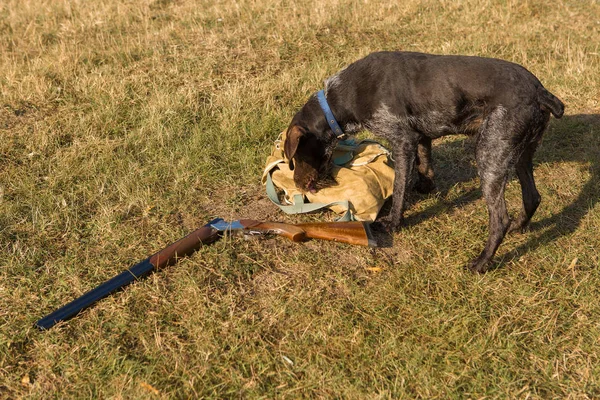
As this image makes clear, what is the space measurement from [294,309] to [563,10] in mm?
8905

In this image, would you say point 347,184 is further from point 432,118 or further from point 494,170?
point 494,170

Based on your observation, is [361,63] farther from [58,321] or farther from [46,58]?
[46,58]

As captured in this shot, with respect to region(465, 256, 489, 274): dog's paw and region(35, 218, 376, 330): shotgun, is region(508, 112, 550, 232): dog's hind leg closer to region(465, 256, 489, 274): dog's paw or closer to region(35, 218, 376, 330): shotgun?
region(465, 256, 489, 274): dog's paw

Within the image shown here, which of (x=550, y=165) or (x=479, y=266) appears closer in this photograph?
(x=479, y=266)

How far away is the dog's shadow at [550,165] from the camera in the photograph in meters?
4.99

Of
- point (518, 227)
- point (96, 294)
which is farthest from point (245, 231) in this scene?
point (518, 227)

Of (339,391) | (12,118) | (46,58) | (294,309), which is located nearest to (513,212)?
(294,309)

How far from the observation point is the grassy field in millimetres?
3482

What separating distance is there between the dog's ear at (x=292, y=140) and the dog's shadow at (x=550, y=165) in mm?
1065

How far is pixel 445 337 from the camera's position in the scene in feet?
12.3

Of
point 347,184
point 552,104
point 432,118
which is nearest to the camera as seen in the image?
point 552,104

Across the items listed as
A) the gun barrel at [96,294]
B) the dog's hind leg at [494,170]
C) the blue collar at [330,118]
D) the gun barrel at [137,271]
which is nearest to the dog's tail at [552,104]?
the dog's hind leg at [494,170]

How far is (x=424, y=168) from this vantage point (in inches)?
216

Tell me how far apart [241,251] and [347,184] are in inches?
48.1
